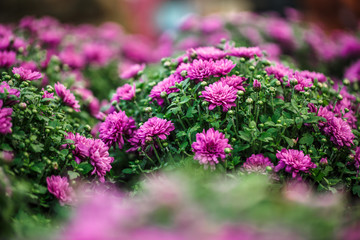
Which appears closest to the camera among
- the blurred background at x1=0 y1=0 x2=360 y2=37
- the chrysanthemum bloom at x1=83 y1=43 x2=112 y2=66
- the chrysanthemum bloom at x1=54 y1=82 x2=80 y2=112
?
the chrysanthemum bloom at x1=54 y1=82 x2=80 y2=112

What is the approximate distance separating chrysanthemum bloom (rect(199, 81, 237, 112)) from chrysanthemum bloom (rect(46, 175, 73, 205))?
582mm

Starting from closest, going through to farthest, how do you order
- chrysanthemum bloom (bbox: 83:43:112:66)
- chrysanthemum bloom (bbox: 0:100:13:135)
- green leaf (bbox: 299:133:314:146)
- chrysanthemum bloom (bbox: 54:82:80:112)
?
chrysanthemum bloom (bbox: 0:100:13:135), green leaf (bbox: 299:133:314:146), chrysanthemum bloom (bbox: 54:82:80:112), chrysanthemum bloom (bbox: 83:43:112:66)

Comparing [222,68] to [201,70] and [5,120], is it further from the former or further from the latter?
[5,120]

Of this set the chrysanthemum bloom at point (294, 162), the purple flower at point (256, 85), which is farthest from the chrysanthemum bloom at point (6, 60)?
the chrysanthemum bloom at point (294, 162)

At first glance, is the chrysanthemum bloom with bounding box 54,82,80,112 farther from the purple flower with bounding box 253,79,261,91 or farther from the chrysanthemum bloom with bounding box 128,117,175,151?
the purple flower with bounding box 253,79,261,91

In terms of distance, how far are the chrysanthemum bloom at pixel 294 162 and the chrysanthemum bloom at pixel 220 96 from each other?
262mm

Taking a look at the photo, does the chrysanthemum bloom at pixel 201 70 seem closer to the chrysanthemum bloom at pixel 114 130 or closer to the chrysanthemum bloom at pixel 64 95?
the chrysanthemum bloom at pixel 114 130

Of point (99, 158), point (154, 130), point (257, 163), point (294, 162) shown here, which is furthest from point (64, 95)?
point (294, 162)

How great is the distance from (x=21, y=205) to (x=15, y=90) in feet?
1.31

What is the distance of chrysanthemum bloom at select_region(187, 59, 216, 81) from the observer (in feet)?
3.97

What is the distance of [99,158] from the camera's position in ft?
3.79

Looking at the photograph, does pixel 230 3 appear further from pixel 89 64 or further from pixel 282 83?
pixel 282 83

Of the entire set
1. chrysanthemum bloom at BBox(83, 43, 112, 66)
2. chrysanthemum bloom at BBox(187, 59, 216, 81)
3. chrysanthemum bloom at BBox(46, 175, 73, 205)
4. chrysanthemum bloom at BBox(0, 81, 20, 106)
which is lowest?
chrysanthemum bloom at BBox(46, 175, 73, 205)

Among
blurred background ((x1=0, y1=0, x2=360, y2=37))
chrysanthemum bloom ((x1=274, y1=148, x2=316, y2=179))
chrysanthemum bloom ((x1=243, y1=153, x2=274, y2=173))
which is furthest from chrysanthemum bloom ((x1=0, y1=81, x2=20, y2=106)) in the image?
blurred background ((x1=0, y1=0, x2=360, y2=37))
